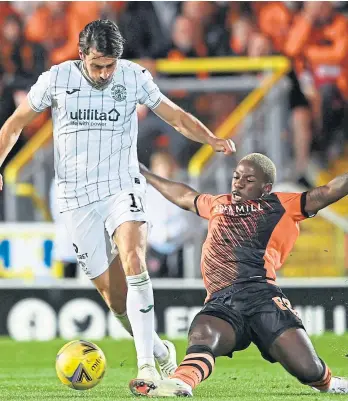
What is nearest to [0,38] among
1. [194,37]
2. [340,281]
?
[194,37]

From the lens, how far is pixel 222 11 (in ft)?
45.0

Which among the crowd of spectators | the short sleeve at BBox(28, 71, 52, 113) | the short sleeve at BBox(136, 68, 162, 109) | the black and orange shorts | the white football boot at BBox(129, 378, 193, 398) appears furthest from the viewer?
the crowd of spectators

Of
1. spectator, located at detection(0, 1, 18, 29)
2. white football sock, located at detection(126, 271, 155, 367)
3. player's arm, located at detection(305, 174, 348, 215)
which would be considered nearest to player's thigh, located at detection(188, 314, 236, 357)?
white football sock, located at detection(126, 271, 155, 367)

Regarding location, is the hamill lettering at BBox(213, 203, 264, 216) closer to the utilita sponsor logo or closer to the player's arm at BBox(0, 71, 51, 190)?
the utilita sponsor logo

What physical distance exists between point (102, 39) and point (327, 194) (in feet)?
5.58

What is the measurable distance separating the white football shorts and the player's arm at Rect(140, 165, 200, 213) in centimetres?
29

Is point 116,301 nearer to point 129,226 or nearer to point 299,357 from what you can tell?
point 129,226

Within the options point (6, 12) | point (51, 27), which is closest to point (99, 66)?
point (51, 27)

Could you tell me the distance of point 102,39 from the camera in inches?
271

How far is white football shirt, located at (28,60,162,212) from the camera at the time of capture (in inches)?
286

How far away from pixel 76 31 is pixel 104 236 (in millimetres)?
6648

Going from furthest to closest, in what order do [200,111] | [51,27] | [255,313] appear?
[51,27] → [200,111] → [255,313]

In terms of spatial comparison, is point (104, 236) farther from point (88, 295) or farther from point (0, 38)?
point (0, 38)

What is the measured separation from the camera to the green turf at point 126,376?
267 inches
